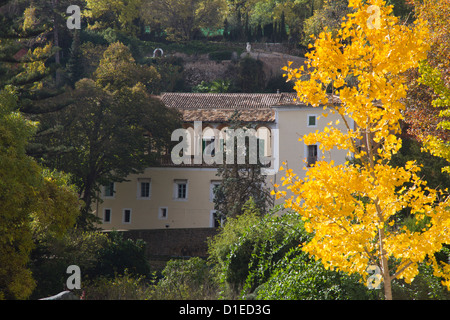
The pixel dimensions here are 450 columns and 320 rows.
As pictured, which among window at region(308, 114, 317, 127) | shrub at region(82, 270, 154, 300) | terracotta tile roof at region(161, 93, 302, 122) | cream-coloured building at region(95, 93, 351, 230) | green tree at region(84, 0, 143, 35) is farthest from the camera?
green tree at region(84, 0, 143, 35)

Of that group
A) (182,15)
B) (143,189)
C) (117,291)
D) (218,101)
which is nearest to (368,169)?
(117,291)

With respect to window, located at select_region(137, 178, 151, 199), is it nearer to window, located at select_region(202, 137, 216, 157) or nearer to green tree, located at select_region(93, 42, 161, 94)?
window, located at select_region(202, 137, 216, 157)

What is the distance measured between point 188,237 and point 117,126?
6.49 meters

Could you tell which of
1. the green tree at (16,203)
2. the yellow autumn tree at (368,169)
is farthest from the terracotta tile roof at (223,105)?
the yellow autumn tree at (368,169)

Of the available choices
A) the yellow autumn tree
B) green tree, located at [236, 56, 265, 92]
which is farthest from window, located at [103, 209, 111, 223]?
the yellow autumn tree

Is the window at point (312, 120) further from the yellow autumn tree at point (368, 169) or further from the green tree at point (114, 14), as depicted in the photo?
the green tree at point (114, 14)

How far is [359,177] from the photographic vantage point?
10.3 m

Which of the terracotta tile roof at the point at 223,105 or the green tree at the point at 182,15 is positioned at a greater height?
the green tree at the point at 182,15

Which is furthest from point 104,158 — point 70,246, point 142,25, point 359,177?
point 142,25

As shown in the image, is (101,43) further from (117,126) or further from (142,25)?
(117,126)

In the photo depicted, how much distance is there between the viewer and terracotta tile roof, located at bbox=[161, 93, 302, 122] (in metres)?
38.6

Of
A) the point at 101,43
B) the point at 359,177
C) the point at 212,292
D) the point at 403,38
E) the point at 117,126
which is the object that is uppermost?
the point at 101,43

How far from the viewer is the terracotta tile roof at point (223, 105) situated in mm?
38562
